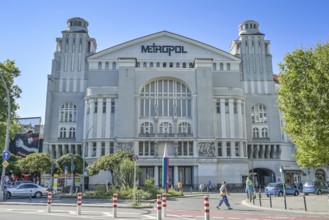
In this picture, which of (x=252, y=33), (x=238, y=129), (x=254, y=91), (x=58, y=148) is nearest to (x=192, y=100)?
(x=238, y=129)

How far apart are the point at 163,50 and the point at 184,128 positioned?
1495cm

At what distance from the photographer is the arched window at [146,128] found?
5241 centimetres

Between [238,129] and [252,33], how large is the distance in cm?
1945

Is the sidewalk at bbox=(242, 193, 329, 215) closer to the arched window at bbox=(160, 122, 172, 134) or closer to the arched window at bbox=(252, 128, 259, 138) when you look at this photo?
the arched window at bbox=(160, 122, 172, 134)

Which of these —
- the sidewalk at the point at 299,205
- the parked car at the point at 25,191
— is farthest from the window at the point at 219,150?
the parked car at the point at 25,191

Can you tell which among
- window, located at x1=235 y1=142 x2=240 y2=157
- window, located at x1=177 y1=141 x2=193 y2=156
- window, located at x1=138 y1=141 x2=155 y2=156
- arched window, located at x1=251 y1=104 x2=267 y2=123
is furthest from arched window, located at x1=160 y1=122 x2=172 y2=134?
arched window, located at x1=251 y1=104 x2=267 y2=123

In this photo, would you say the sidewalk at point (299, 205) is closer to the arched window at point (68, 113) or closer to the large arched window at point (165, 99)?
the large arched window at point (165, 99)

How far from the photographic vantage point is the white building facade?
2000 inches

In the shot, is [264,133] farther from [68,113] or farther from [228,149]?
[68,113]

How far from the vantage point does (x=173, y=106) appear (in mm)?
53375

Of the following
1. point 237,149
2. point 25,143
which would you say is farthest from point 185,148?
point 25,143

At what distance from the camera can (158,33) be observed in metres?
58.0

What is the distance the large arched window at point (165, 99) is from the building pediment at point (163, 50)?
5543 mm

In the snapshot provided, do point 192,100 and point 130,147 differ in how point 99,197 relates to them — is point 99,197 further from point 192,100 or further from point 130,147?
point 192,100
